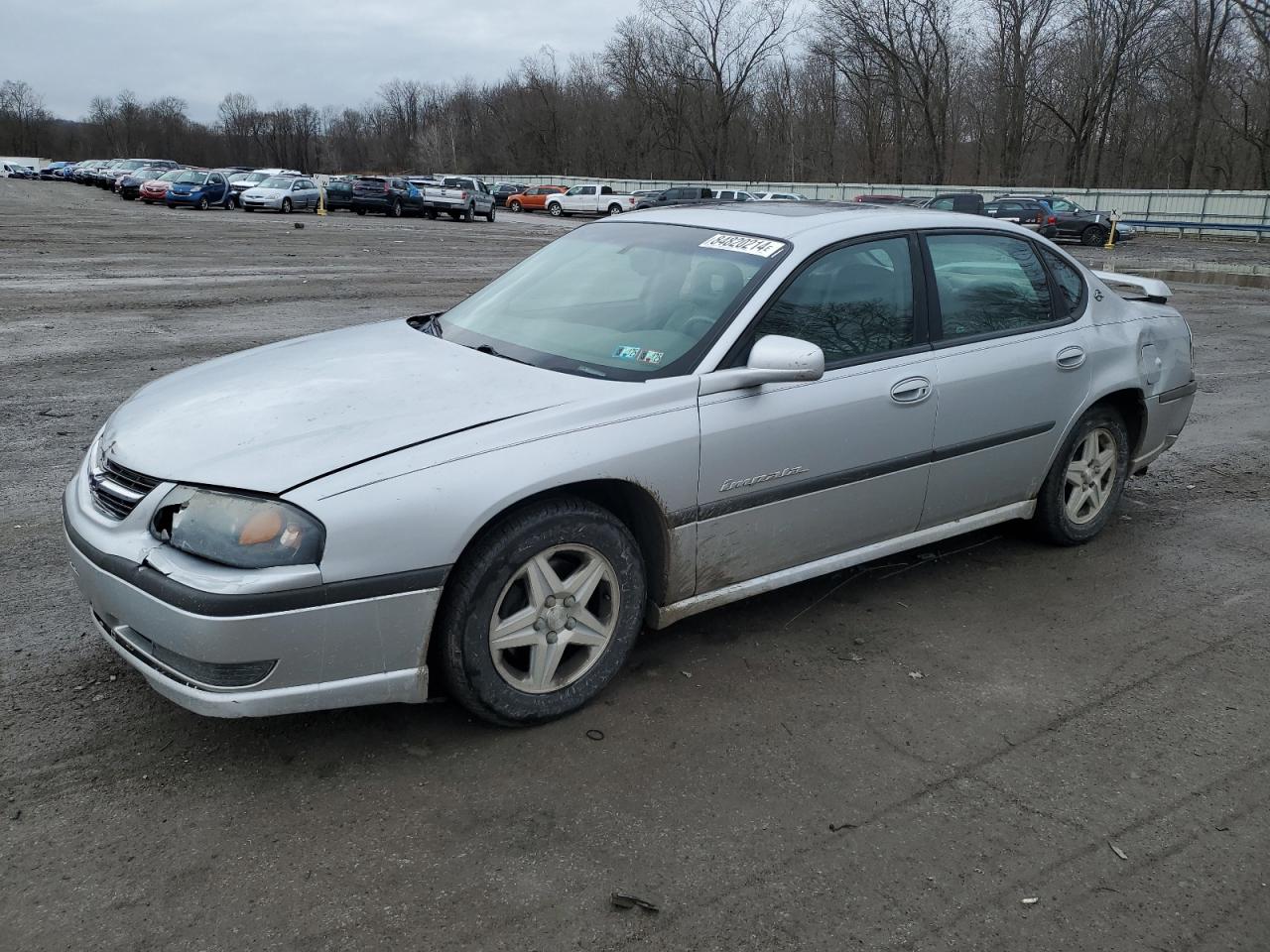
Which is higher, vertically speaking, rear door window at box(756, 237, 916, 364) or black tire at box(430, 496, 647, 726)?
rear door window at box(756, 237, 916, 364)

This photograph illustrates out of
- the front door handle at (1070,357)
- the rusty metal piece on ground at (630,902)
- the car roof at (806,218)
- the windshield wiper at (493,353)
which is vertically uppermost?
the car roof at (806,218)

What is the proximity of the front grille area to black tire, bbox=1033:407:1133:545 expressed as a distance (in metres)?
3.81

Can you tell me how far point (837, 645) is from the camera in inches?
156

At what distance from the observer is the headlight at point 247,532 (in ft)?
9.03

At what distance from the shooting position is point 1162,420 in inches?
206

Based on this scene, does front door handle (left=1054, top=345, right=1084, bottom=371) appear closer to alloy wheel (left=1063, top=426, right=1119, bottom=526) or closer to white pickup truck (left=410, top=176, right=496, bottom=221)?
alloy wheel (left=1063, top=426, right=1119, bottom=526)

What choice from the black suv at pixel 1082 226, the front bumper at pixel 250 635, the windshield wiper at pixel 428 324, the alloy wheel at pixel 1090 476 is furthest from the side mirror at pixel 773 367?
the black suv at pixel 1082 226

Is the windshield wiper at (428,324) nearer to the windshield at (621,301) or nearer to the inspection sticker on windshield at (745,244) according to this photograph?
the windshield at (621,301)

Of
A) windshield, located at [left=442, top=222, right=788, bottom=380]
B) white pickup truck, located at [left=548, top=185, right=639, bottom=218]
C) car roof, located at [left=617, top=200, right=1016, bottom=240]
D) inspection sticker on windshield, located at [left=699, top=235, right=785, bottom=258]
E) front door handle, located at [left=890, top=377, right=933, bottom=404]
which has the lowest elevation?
front door handle, located at [left=890, top=377, right=933, bottom=404]

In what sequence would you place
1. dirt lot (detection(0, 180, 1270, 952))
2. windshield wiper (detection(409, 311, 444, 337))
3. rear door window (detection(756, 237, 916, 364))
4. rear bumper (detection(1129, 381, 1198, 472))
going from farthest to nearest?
rear bumper (detection(1129, 381, 1198, 472)) < windshield wiper (detection(409, 311, 444, 337)) < rear door window (detection(756, 237, 916, 364)) < dirt lot (detection(0, 180, 1270, 952))

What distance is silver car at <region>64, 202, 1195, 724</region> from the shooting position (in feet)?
9.24

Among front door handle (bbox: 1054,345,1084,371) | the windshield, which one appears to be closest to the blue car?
the windshield

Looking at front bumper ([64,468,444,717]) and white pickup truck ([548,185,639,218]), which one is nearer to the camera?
front bumper ([64,468,444,717])

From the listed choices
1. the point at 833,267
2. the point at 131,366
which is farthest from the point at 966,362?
the point at 131,366
